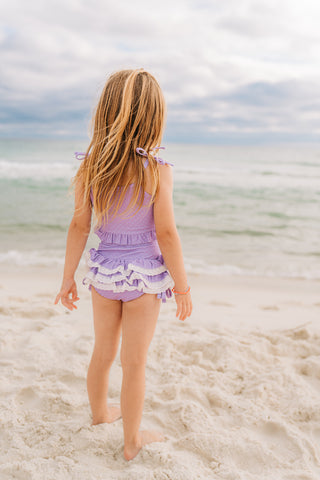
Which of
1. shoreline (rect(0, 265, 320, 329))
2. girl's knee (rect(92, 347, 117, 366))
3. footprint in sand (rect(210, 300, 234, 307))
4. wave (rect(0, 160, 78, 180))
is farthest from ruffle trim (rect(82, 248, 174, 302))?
wave (rect(0, 160, 78, 180))

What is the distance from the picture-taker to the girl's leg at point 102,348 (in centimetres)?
191

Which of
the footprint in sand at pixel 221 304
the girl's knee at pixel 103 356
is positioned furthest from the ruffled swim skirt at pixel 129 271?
the footprint in sand at pixel 221 304

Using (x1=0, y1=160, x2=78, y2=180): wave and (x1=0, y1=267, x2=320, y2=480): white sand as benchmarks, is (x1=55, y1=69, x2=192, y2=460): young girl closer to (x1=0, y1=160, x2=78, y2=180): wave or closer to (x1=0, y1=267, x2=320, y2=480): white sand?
(x1=0, y1=267, x2=320, y2=480): white sand

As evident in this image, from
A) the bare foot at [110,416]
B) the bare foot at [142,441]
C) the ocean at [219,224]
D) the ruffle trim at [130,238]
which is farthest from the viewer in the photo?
the ocean at [219,224]

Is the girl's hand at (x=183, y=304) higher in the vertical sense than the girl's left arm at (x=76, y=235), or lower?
lower

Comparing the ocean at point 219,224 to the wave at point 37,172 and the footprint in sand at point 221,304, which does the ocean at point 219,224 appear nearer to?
the wave at point 37,172

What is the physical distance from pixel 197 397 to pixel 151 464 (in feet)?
2.28

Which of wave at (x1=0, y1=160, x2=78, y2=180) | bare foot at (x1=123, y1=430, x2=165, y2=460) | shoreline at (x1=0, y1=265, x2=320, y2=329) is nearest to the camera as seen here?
bare foot at (x1=123, y1=430, x2=165, y2=460)

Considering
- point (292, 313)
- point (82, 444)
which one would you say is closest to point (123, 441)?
point (82, 444)

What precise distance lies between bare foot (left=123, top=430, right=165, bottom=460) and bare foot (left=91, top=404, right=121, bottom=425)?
A: 208 mm

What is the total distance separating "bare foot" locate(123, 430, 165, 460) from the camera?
6.43 feet

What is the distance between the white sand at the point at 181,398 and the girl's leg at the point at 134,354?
0.37 ft

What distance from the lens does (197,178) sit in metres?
18.7

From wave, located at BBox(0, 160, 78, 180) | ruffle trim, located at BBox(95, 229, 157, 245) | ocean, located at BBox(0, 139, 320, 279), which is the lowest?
ocean, located at BBox(0, 139, 320, 279)
